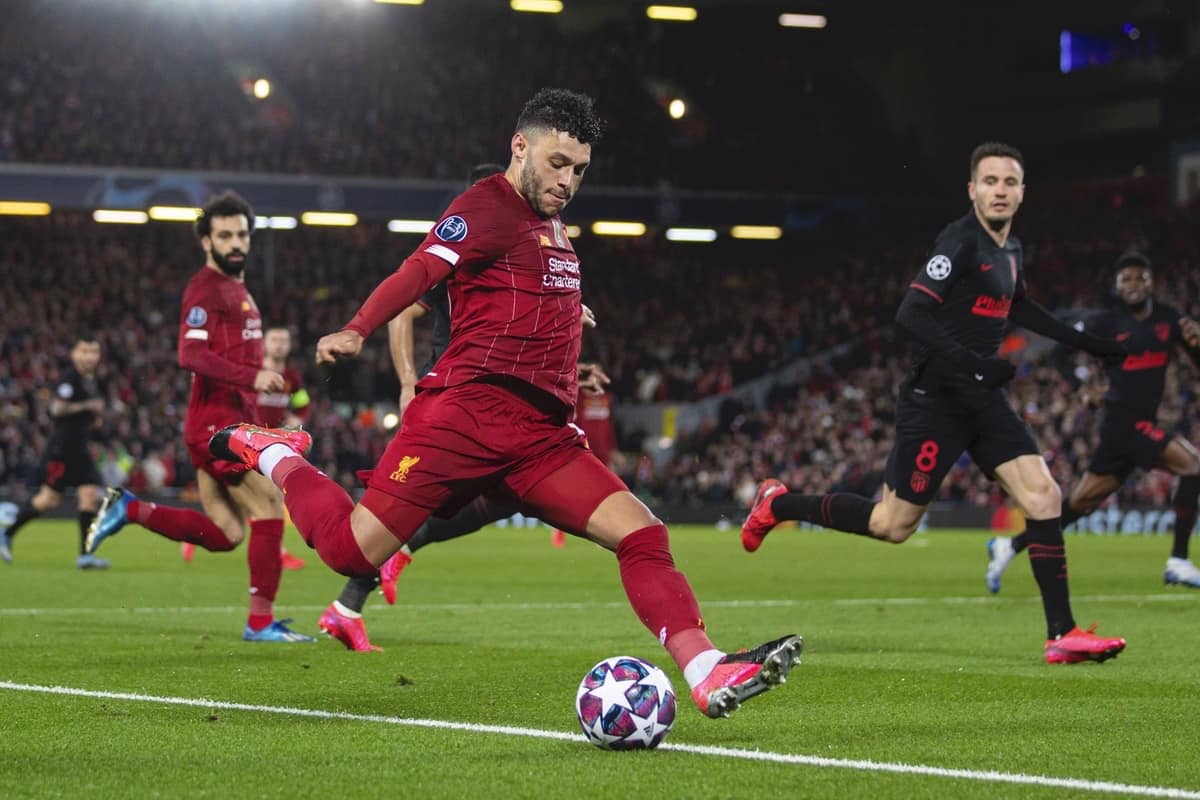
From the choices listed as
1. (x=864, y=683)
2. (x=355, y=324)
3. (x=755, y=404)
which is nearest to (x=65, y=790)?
(x=355, y=324)

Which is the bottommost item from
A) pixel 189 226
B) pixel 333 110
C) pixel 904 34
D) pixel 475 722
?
pixel 475 722

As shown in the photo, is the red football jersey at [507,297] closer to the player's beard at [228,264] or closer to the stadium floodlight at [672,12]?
the player's beard at [228,264]

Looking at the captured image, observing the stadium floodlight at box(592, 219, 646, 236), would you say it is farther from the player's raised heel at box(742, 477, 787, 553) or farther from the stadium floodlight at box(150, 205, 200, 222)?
the player's raised heel at box(742, 477, 787, 553)

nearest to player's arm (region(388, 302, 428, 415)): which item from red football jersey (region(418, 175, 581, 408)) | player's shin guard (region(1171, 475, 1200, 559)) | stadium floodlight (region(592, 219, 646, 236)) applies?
red football jersey (region(418, 175, 581, 408))

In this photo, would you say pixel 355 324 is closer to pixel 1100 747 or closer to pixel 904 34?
pixel 1100 747

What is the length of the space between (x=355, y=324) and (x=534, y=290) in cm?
80

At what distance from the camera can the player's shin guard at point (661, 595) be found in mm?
5707

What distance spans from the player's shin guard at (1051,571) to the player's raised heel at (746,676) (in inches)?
143

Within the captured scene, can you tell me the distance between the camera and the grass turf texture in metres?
5.03

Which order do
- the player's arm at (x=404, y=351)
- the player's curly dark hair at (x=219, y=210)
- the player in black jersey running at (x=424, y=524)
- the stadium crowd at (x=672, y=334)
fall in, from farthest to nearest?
the stadium crowd at (x=672, y=334) → the player's curly dark hair at (x=219, y=210) → the player's arm at (x=404, y=351) → the player in black jersey running at (x=424, y=524)

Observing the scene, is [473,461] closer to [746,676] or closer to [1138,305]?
[746,676]

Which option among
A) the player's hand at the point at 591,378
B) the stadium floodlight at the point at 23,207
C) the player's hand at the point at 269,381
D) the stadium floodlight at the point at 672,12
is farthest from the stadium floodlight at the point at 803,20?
the player's hand at the point at 591,378

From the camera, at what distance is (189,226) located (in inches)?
1683

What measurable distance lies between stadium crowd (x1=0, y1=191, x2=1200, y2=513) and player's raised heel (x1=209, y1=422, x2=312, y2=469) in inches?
922
